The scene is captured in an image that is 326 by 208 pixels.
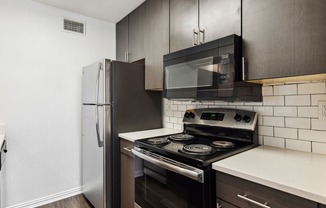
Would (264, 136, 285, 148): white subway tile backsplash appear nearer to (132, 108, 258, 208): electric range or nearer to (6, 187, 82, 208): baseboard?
(132, 108, 258, 208): electric range

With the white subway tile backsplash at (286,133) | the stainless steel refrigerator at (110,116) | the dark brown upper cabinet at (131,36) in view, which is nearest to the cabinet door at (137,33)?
the dark brown upper cabinet at (131,36)

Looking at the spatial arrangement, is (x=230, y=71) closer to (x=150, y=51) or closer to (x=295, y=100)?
(x=295, y=100)

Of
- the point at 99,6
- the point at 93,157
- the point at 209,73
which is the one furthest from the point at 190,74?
the point at 99,6

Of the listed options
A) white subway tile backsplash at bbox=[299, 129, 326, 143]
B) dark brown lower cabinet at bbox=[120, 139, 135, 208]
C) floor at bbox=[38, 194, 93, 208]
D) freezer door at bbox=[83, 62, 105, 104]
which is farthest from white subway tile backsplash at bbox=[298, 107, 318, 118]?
floor at bbox=[38, 194, 93, 208]

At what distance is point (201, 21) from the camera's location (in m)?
1.49

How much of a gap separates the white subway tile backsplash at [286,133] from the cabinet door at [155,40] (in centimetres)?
111

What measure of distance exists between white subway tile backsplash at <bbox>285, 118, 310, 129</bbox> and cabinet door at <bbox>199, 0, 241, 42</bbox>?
0.70 metres

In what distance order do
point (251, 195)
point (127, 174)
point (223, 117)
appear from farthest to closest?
point (127, 174) < point (223, 117) < point (251, 195)

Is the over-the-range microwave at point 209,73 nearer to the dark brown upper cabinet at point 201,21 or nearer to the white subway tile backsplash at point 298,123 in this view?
the dark brown upper cabinet at point 201,21

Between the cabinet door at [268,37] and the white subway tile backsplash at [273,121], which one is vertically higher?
the cabinet door at [268,37]

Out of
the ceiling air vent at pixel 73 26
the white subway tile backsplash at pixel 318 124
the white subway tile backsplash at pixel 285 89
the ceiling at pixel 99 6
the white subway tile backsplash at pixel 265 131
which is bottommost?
the white subway tile backsplash at pixel 265 131

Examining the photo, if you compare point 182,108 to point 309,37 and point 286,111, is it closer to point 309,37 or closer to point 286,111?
point 286,111

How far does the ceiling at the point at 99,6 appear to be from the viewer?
86.9 inches

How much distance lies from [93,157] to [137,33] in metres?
1.56
